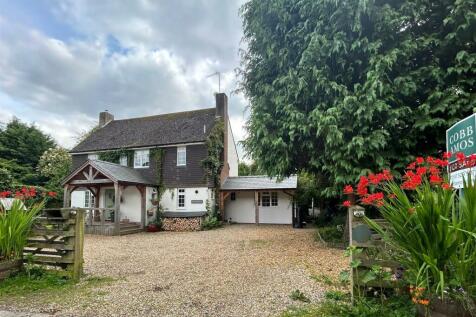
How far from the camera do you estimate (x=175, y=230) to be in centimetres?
1683

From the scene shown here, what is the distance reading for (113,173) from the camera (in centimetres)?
1584

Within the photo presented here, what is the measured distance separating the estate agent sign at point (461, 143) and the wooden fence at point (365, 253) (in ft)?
3.45

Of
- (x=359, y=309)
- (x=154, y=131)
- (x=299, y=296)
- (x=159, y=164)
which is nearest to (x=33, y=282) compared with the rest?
(x=299, y=296)

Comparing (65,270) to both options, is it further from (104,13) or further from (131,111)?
(131,111)

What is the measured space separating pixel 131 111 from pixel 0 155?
521 inches

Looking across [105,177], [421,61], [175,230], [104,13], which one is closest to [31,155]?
[105,177]

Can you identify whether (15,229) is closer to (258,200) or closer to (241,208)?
(258,200)

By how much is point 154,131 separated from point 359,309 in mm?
19188

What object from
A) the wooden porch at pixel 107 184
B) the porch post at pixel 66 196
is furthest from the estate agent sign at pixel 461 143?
the porch post at pixel 66 196

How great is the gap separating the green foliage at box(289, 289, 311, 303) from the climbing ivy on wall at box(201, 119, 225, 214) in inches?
544

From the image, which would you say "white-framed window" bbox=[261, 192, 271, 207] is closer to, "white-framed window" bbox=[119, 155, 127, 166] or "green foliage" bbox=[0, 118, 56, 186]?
"white-framed window" bbox=[119, 155, 127, 166]

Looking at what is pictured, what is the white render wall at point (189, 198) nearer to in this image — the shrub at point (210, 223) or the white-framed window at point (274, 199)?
the shrub at point (210, 223)

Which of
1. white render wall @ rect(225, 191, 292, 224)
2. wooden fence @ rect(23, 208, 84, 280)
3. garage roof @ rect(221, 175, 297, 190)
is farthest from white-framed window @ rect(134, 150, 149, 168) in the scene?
wooden fence @ rect(23, 208, 84, 280)

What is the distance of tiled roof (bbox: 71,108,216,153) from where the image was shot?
754 inches
